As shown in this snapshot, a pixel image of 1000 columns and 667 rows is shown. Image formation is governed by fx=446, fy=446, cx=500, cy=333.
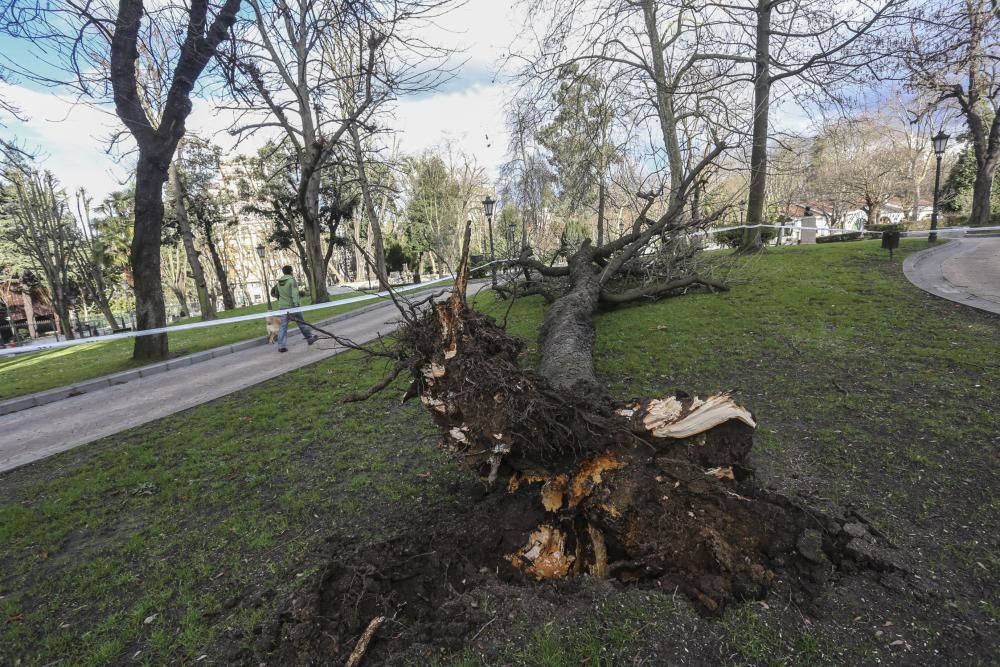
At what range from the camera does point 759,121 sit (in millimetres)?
11805

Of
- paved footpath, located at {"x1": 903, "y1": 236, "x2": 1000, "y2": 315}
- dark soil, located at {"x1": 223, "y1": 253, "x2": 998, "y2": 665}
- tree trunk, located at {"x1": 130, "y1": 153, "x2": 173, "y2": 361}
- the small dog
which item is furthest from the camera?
the small dog

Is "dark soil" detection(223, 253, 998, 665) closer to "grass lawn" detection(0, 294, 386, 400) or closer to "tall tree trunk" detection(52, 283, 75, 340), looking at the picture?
"grass lawn" detection(0, 294, 386, 400)

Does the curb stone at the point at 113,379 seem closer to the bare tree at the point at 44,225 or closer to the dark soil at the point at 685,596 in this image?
the dark soil at the point at 685,596

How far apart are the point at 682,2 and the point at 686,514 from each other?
41.4 ft

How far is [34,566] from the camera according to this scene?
8.69 feet

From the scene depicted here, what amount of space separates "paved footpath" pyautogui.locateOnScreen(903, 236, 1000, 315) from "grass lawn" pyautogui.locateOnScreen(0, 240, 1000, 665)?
0.94 metres

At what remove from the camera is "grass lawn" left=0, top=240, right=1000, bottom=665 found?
171 cm

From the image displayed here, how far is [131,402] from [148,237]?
3315 mm

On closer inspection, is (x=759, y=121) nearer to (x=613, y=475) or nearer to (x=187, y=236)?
(x=613, y=475)

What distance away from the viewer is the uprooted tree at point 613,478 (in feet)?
6.68

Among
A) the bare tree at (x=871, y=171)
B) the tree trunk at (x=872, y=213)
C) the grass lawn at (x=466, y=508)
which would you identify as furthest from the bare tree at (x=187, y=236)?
the tree trunk at (x=872, y=213)

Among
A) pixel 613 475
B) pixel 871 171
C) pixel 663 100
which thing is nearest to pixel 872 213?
pixel 871 171

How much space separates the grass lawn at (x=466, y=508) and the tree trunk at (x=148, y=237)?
3826 millimetres

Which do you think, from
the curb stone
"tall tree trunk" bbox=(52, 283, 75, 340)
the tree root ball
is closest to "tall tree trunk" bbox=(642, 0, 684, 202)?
the curb stone
